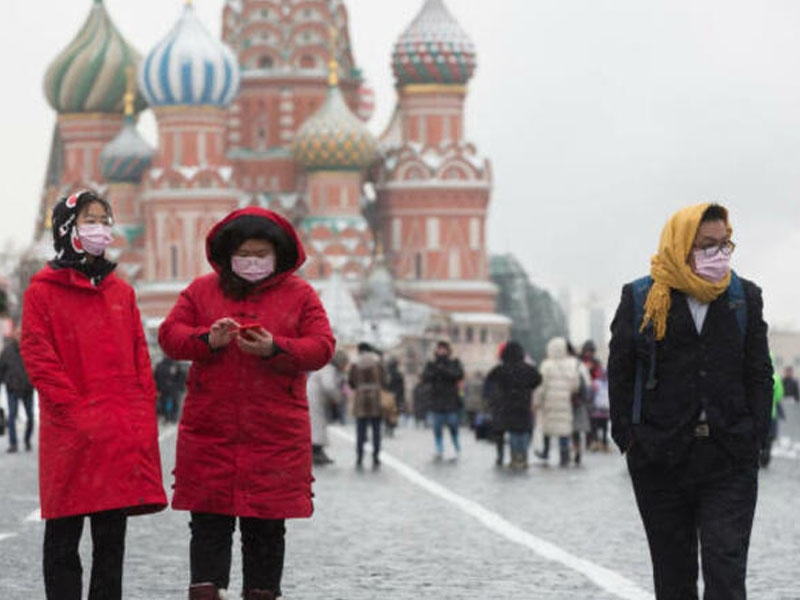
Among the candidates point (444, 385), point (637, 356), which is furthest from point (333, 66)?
point (637, 356)

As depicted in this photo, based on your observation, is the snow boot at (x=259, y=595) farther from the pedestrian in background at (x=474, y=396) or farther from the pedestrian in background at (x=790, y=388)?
the pedestrian in background at (x=474, y=396)

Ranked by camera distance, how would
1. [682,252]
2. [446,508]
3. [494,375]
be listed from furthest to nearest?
1. [494,375]
2. [446,508]
3. [682,252]

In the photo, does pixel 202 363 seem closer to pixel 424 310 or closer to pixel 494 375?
pixel 494 375

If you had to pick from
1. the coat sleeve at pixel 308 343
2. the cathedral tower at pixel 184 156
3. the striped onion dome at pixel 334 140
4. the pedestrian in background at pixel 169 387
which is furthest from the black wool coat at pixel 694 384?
the striped onion dome at pixel 334 140

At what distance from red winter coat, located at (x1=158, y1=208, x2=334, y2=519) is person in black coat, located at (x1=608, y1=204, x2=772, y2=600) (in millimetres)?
932

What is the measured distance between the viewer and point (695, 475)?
23.8 feet

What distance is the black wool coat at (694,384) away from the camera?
23.8ft

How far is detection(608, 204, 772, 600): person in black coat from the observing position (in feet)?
23.6

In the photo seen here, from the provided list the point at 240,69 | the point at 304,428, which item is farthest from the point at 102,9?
the point at 304,428

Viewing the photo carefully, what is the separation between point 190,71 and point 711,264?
84804mm

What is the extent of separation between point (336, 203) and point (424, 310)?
17.3 feet

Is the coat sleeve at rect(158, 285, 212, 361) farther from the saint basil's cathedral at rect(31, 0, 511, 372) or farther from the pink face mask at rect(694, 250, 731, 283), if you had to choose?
the saint basil's cathedral at rect(31, 0, 511, 372)

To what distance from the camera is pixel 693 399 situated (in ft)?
23.8

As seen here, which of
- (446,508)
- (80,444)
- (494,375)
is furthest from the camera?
(494,375)
